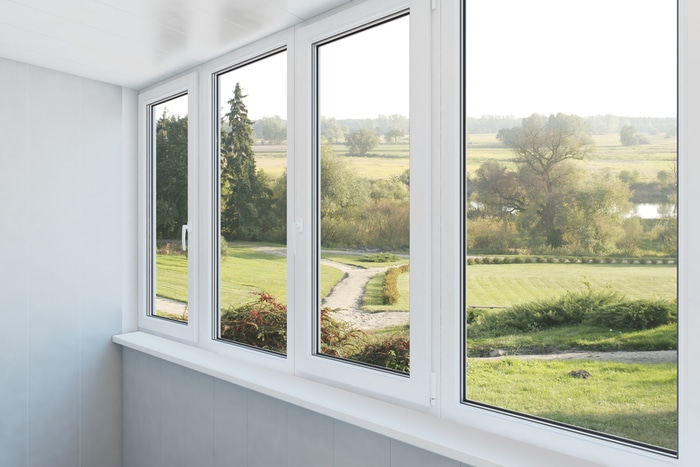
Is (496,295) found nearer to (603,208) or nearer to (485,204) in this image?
(485,204)

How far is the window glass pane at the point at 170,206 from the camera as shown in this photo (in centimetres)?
254

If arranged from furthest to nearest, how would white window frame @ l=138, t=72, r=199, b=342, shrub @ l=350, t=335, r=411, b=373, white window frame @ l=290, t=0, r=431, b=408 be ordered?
white window frame @ l=138, t=72, r=199, b=342, shrub @ l=350, t=335, r=411, b=373, white window frame @ l=290, t=0, r=431, b=408

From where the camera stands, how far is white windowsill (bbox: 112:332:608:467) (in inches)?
49.6

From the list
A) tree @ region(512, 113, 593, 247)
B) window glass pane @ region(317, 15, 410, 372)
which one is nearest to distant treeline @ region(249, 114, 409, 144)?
window glass pane @ region(317, 15, 410, 372)

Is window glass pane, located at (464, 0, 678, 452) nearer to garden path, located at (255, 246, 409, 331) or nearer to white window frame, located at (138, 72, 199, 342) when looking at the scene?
garden path, located at (255, 246, 409, 331)

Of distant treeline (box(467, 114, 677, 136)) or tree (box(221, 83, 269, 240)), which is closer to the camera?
distant treeline (box(467, 114, 677, 136))

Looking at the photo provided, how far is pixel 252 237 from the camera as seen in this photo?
7.21 ft

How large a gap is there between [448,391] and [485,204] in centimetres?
56

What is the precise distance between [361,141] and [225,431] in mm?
1305

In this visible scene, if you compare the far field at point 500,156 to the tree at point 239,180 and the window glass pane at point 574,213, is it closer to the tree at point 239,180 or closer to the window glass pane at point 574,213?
the window glass pane at point 574,213

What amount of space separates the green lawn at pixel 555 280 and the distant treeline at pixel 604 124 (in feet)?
1.08

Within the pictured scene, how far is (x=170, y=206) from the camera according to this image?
2611 mm

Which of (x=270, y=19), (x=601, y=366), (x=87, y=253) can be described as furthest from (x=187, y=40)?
(x=601, y=366)

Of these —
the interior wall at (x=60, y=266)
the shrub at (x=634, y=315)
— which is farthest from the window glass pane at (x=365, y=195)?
the interior wall at (x=60, y=266)
